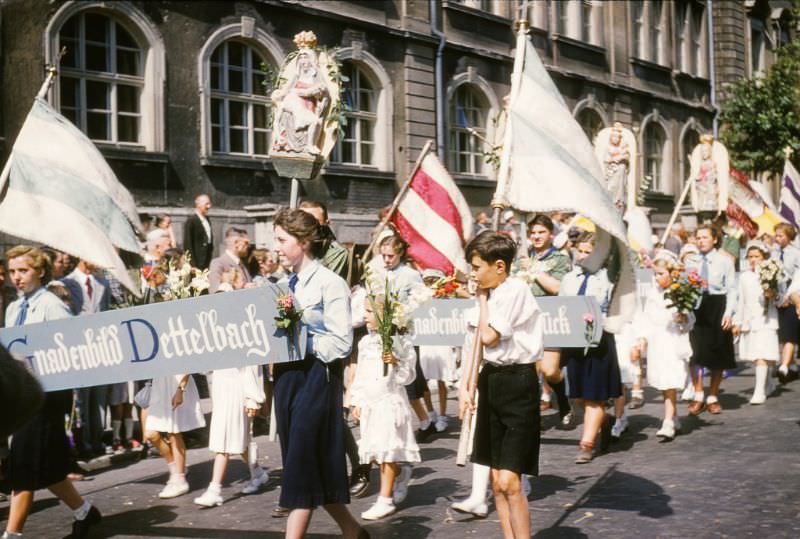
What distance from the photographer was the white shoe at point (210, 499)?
782cm

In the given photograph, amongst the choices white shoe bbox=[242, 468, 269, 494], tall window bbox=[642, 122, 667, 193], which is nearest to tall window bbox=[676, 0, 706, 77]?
tall window bbox=[642, 122, 667, 193]

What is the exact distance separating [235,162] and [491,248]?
12346 millimetres

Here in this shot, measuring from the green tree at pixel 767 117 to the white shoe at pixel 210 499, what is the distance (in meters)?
23.6

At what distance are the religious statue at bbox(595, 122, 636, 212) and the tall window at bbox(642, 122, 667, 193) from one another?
16596 mm

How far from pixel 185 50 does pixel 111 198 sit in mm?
9976

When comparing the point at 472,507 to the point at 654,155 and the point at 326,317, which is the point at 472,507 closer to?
the point at 326,317

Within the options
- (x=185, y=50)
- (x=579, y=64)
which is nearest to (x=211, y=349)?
(x=185, y=50)

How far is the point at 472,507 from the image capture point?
23.6ft

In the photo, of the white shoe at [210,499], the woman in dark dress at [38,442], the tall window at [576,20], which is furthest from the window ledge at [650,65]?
the woman in dark dress at [38,442]

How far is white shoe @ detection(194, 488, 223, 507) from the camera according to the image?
7820 millimetres

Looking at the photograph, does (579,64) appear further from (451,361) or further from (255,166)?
(451,361)

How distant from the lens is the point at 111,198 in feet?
26.0

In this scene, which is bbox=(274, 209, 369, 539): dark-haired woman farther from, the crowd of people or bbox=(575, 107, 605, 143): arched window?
bbox=(575, 107, 605, 143): arched window

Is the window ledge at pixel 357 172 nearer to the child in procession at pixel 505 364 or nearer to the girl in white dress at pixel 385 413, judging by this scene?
the girl in white dress at pixel 385 413
